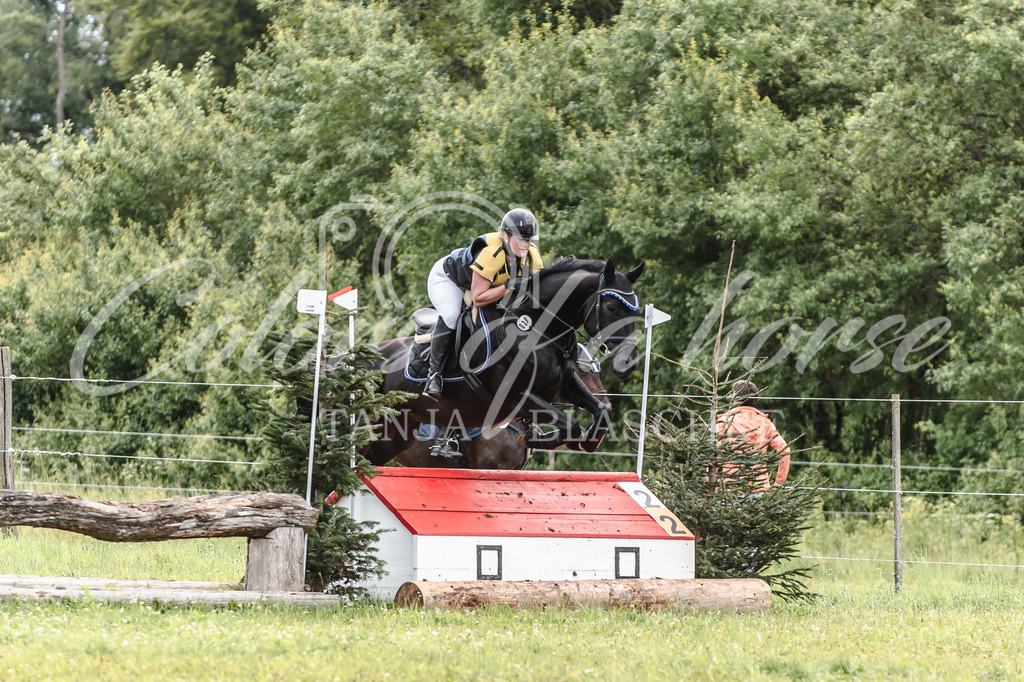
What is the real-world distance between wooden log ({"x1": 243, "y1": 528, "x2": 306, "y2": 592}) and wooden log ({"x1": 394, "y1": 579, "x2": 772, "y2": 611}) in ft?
2.35

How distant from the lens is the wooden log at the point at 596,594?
7.36 m

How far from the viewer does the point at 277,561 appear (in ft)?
24.4

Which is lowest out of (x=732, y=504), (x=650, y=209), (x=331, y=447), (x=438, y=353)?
(x=732, y=504)

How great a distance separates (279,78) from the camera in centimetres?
Result: 2483

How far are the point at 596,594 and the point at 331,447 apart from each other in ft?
6.88

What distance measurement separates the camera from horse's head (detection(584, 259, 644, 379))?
26.4 feet

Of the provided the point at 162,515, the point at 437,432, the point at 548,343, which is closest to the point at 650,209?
the point at 437,432

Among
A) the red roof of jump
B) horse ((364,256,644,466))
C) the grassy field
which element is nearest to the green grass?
the grassy field

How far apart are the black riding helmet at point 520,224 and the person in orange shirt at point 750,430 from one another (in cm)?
214

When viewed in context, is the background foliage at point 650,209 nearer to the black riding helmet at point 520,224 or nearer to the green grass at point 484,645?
the black riding helmet at point 520,224

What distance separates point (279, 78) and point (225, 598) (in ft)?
63.5

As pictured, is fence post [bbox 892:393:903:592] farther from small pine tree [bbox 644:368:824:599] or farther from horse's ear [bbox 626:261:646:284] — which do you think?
horse's ear [bbox 626:261:646:284]

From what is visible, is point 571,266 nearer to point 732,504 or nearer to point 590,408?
point 590,408

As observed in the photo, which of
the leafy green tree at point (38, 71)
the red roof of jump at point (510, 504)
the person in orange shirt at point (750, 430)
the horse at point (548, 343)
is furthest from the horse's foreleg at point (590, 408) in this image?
the leafy green tree at point (38, 71)
